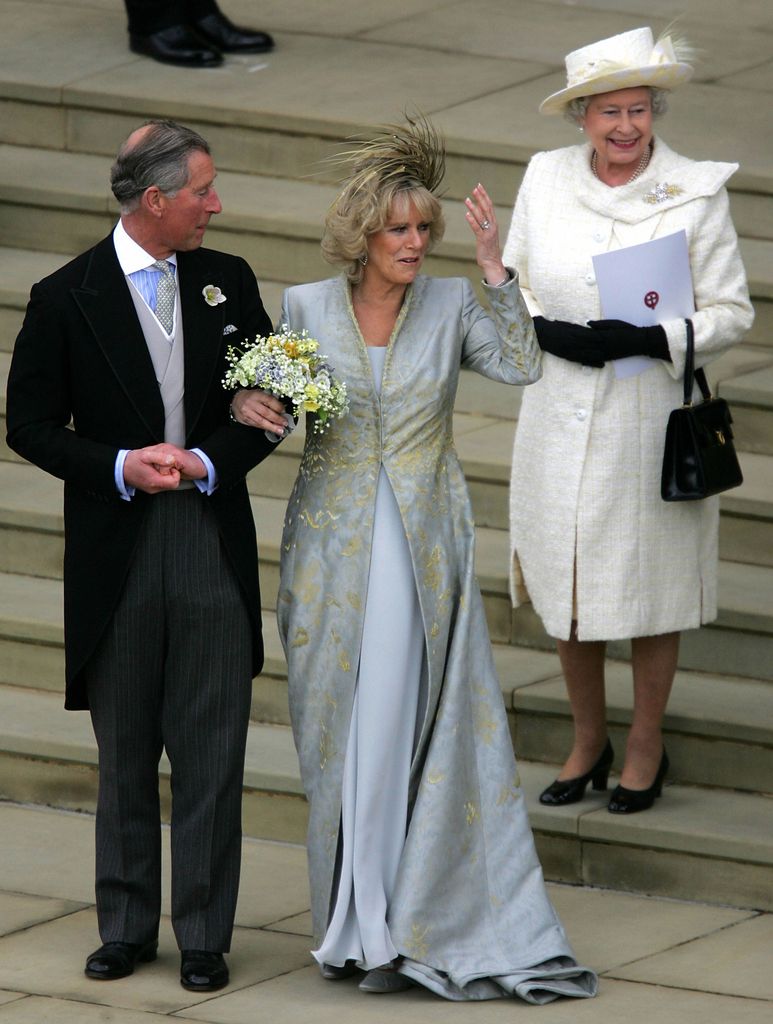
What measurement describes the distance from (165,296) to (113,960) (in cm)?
151

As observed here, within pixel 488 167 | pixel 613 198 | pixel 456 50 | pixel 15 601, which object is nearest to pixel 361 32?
pixel 456 50

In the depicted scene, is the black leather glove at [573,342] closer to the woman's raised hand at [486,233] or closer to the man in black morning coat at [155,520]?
the woman's raised hand at [486,233]

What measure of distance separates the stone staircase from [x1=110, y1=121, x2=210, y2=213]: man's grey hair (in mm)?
1916

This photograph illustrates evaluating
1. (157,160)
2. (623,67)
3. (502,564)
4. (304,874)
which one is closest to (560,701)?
(502,564)

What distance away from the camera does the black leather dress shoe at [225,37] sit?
9.04 metres

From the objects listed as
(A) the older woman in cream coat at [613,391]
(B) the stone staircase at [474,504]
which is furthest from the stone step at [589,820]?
(A) the older woman in cream coat at [613,391]

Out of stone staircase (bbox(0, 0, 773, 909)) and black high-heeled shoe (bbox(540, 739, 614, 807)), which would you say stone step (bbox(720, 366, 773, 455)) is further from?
black high-heeled shoe (bbox(540, 739, 614, 807))

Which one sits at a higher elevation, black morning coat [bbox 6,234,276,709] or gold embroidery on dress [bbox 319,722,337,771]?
black morning coat [bbox 6,234,276,709]

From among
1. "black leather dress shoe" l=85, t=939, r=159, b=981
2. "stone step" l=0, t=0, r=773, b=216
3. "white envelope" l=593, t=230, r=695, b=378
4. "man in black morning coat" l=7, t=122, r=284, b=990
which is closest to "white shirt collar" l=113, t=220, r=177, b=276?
"man in black morning coat" l=7, t=122, r=284, b=990

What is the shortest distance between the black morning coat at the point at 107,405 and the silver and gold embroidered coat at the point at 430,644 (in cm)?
16

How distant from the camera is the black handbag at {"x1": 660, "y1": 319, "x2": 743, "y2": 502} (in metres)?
5.21

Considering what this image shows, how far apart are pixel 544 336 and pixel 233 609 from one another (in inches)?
43.5

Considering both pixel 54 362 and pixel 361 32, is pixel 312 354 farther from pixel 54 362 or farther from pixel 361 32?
pixel 361 32

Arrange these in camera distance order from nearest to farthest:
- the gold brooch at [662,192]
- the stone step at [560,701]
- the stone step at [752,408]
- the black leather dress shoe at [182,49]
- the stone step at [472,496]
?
1. the gold brooch at [662,192]
2. the stone step at [560,701]
3. the stone step at [472,496]
4. the stone step at [752,408]
5. the black leather dress shoe at [182,49]
